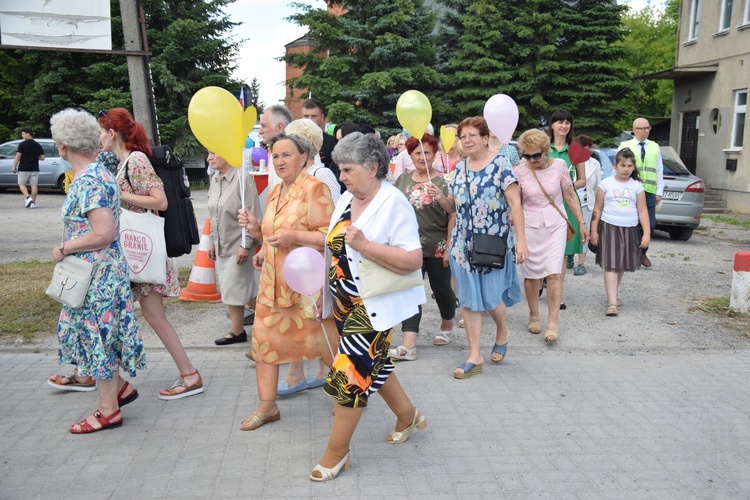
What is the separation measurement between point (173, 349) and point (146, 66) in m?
4.28

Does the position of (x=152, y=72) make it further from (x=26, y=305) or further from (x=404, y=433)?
(x=404, y=433)

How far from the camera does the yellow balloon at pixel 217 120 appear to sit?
4.33 meters

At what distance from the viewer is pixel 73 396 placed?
16.2 feet

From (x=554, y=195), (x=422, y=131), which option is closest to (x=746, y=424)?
(x=554, y=195)

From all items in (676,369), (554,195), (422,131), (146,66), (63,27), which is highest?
(63,27)

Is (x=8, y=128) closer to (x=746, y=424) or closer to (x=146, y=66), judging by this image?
(x=146, y=66)

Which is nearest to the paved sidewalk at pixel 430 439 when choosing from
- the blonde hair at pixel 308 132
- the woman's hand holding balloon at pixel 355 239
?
the woman's hand holding balloon at pixel 355 239

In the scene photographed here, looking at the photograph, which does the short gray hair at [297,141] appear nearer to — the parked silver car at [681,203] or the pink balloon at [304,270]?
the pink balloon at [304,270]

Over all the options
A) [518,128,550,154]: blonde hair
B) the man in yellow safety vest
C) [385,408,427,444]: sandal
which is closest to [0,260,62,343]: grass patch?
[385,408,427,444]: sandal

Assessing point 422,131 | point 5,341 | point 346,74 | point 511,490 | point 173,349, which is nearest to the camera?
point 511,490

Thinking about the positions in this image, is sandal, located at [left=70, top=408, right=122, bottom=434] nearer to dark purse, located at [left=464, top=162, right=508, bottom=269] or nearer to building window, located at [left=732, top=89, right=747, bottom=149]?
dark purse, located at [left=464, top=162, right=508, bottom=269]

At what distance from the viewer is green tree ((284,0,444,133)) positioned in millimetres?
26547

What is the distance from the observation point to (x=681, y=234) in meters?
13.9

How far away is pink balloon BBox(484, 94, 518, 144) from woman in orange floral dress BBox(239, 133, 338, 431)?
2.00m
